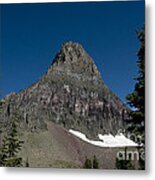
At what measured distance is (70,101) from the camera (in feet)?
16.4

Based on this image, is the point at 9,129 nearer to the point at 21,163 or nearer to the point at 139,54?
the point at 21,163

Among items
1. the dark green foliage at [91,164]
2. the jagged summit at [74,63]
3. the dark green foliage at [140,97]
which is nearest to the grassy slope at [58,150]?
the dark green foliage at [91,164]

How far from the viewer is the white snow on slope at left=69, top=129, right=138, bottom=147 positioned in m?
4.93

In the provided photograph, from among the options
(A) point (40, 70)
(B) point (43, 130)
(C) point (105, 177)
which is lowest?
(C) point (105, 177)

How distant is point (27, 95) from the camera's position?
5.06 metres

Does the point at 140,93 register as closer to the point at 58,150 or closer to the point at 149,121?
the point at 149,121

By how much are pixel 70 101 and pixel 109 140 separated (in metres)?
0.40

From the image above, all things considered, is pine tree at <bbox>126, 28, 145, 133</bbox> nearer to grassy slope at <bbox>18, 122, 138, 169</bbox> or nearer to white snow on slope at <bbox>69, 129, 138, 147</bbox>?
white snow on slope at <bbox>69, 129, 138, 147</bbox>

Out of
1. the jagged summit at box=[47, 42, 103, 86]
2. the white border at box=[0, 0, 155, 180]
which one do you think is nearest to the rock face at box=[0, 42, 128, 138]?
the jagged summit at box=[47, 42, 103, 86]

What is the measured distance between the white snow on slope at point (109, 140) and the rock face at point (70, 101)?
0.03 metres

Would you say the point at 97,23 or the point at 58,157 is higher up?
the point at 97,23

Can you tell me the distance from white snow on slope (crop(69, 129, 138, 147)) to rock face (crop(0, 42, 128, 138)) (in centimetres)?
3

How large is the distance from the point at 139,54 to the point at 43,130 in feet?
2.91

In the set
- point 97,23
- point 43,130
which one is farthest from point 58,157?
point 97,23
